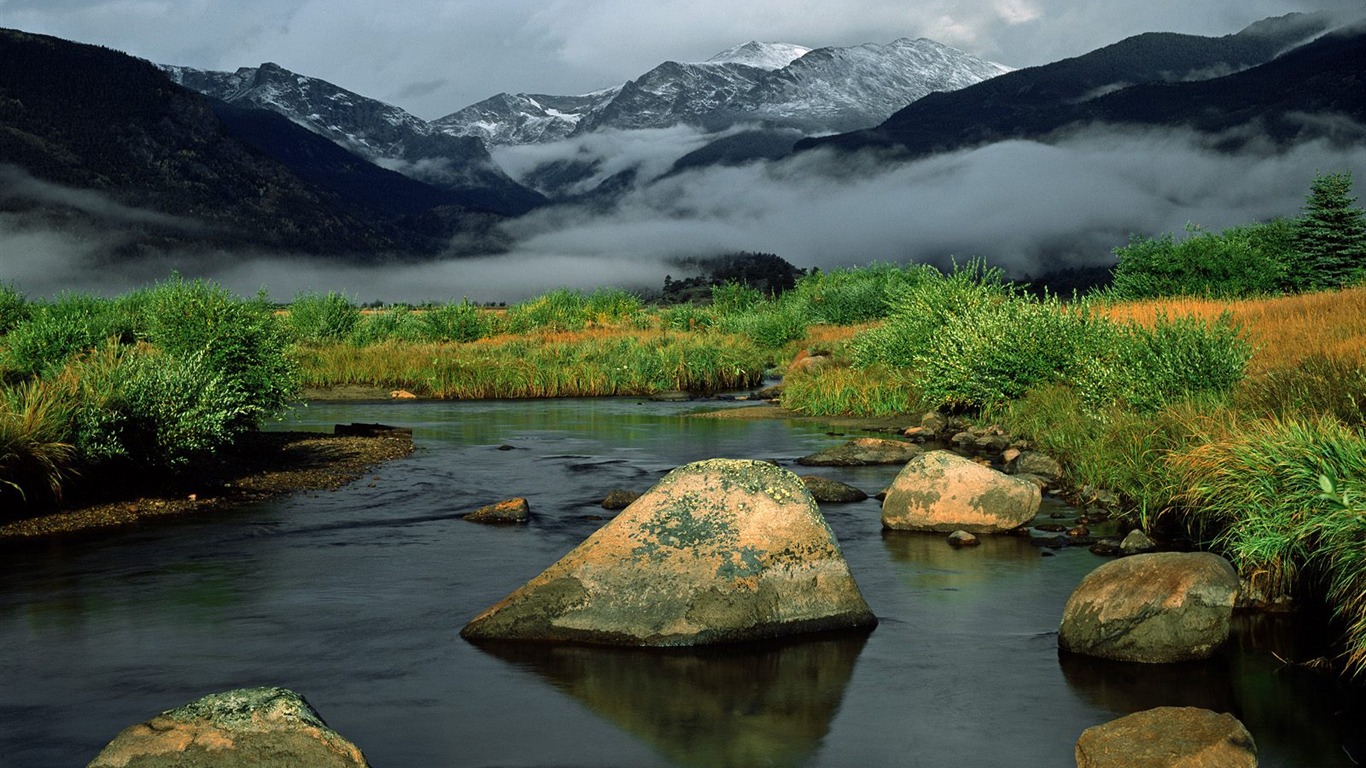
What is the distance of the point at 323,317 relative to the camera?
166 feet

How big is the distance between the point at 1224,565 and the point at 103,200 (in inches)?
6826

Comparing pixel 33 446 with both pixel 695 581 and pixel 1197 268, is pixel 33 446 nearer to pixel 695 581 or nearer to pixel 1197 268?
pixel 695 581

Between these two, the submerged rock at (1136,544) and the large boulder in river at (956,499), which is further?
the large boulder in river at (956,499)

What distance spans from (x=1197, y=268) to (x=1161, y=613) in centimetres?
4663

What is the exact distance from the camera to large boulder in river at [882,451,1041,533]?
15398 millimetres

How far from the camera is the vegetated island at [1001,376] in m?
11.5

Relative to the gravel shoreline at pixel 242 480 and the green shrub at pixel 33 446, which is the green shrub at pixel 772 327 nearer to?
the gravel shoreline at pixel 242 480

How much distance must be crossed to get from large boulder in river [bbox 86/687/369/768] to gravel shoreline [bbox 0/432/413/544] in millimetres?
9721

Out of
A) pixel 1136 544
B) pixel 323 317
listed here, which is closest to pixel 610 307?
pixel 323 317

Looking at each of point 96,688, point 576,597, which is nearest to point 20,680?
point 96,688

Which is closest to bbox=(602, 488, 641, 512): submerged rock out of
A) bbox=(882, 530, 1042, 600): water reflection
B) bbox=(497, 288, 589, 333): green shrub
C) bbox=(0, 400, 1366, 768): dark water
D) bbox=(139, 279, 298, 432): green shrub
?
bbox=(0, 400, 1366, 768): dark water

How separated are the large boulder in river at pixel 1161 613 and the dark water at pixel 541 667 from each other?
17cm

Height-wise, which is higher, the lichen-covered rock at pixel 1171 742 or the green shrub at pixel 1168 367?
the green shrub at pixel 1168 367

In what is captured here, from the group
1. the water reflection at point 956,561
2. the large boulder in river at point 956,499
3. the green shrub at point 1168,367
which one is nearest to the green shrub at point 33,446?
the water reflection at point 956,561
